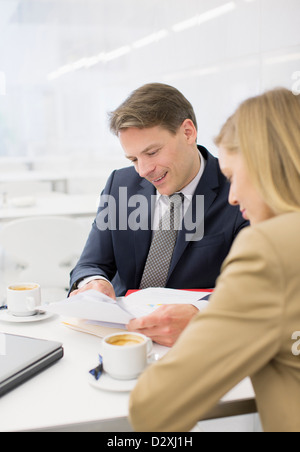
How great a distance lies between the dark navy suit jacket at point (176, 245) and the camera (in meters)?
1.72

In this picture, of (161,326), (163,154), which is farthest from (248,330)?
(163,154)

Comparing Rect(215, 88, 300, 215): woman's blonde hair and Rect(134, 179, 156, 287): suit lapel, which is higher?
Rect(215, 88, 300, 215): woman's blonde hair

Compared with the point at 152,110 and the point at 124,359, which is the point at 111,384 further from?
the point at 152,110

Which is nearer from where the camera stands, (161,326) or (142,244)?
(161,326)

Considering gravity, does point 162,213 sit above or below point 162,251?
above

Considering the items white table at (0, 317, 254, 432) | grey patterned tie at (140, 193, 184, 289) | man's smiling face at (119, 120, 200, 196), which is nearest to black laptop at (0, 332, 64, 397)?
white table at (0, 317, 254, 432)

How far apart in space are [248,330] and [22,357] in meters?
0.53

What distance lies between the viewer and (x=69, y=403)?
2.93 ft

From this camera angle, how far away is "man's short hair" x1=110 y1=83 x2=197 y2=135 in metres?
1.70

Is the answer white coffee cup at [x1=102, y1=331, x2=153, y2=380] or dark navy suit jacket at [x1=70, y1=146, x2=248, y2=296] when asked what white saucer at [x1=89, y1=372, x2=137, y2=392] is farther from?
dark navy suit jacket at [x1=70, y1=146, x2=248, y2=296]

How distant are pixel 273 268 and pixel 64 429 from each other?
455mm

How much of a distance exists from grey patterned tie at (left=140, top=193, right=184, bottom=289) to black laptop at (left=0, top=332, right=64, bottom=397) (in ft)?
2.31

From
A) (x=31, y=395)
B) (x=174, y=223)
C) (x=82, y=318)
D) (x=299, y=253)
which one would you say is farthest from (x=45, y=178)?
(x=299, y=253)

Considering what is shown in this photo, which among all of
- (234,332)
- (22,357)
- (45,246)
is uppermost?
(234,332)
